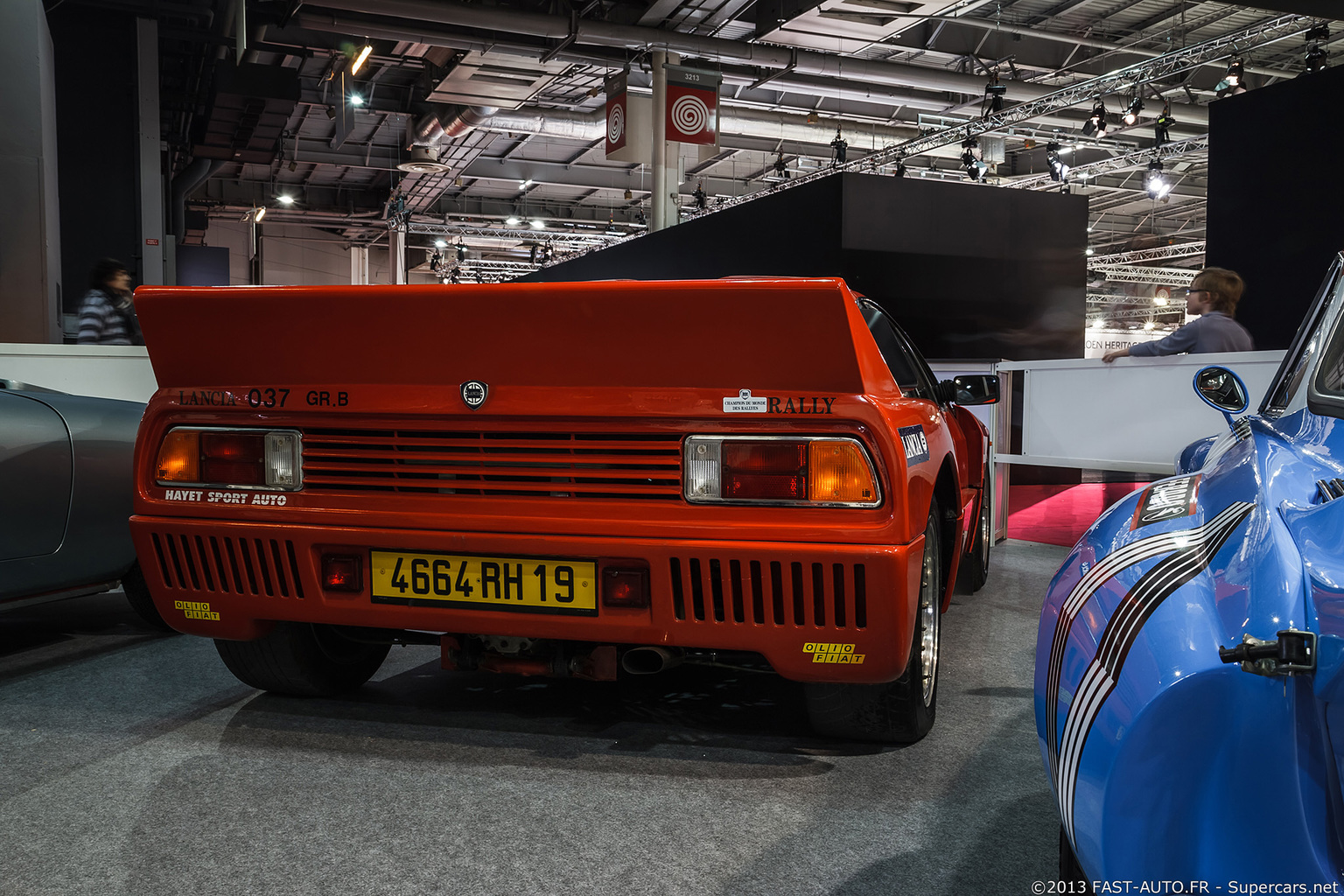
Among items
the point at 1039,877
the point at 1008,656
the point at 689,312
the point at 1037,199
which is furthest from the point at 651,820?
the point at 1037,199

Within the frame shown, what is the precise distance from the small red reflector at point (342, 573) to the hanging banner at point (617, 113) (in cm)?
1036

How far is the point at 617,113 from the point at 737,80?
2.13 metres

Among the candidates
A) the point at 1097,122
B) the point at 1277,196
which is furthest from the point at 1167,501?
the point at 1097,122

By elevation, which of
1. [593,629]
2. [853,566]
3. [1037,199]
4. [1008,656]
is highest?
[1037,199]

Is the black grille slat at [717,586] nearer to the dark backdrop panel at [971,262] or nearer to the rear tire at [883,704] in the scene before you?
the rear tire at [883,704]

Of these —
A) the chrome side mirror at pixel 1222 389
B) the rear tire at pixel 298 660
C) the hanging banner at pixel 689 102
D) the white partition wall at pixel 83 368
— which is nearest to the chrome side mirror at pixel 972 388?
the chrome side mirror at pixel 1222 389

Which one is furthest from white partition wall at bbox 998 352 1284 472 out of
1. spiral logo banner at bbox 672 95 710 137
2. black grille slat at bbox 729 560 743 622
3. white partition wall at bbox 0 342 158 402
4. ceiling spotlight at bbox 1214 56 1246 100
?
ceiling spotlight at bbox 1214 56 1246 100

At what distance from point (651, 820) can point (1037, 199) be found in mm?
12031

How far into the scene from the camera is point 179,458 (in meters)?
2.66

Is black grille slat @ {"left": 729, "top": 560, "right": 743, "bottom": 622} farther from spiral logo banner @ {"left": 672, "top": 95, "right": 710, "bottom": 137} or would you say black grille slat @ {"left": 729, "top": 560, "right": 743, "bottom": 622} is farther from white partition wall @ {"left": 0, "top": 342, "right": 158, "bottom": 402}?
spiral logo banner @ {"left": 672, "top": 95, "right": 710, "bottom": 137}

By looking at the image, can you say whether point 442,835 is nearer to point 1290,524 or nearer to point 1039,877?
point 1039,877

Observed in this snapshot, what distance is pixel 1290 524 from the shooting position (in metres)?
1.20

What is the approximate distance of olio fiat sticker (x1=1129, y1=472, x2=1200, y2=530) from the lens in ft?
5.33

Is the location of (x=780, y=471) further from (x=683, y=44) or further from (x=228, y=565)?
(x=683, y=44)
